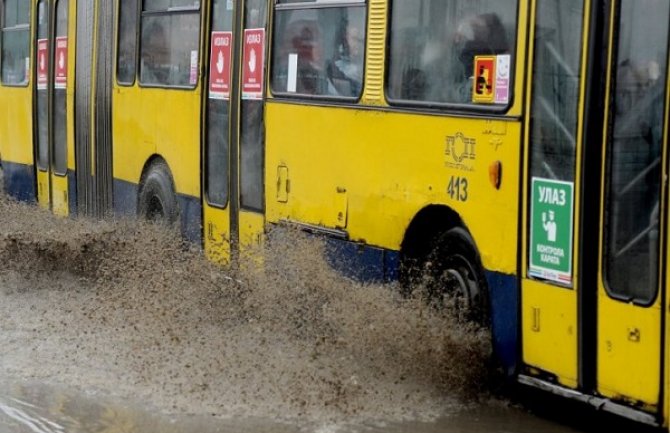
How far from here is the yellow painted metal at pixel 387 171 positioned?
289 inches

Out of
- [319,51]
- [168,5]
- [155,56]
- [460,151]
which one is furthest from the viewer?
[155,56]

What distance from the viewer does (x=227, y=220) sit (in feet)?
35.4

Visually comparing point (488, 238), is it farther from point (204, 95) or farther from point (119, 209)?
point (119, 209)

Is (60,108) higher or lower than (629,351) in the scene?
higher

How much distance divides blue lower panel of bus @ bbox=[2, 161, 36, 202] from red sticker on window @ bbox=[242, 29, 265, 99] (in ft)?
20.3

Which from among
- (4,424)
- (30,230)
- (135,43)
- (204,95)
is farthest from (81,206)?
(4,424)

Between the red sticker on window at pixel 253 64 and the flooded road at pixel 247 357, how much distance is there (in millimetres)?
1076

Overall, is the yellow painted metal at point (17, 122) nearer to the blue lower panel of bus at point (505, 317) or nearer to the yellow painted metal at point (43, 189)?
the yellow painted metal at point (43, 189)

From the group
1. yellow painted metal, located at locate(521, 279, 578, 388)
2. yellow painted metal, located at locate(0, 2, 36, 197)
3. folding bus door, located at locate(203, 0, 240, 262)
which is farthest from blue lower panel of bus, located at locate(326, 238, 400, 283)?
yellow painted metal, located at locate(0, 2, 36, 197)

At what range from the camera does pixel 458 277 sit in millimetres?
7953

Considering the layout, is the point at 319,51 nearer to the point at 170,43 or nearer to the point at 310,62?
the point at 310,62

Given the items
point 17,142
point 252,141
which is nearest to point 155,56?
point 252,141

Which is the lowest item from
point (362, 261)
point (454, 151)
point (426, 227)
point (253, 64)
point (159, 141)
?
point (362, 261)

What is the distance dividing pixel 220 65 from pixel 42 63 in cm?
520
